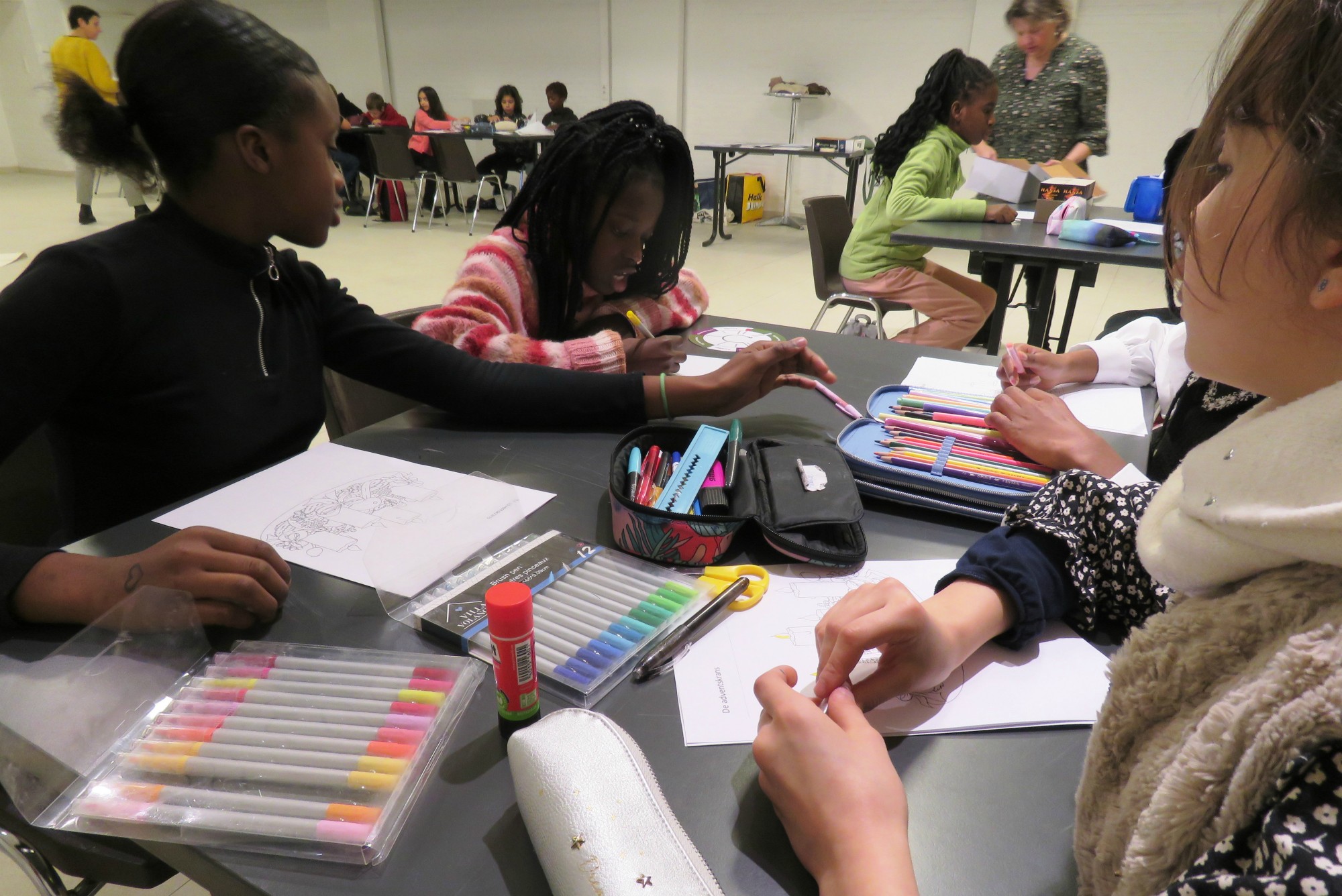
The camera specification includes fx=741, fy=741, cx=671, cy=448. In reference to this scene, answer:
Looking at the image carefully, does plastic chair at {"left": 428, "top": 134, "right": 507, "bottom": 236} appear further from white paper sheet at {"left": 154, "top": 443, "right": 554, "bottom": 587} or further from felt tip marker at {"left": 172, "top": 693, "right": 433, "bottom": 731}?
felt tip marker at {"left": 172, "top": 693, "right": 433, "bottom": 731}

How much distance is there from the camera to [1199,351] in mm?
413

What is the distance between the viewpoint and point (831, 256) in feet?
9.68

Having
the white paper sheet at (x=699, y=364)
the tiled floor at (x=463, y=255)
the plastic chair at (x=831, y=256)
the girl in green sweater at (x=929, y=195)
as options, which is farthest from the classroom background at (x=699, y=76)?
the white paper sheet at (x=699, y=364)

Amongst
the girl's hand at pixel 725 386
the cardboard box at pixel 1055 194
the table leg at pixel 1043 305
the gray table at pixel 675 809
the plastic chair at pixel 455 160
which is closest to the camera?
the gray table at pixel 675 809

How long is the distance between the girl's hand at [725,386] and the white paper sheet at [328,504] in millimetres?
284

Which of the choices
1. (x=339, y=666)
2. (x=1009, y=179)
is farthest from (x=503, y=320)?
(x=1009, y=179)

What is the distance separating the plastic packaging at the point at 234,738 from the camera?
0.44 metres

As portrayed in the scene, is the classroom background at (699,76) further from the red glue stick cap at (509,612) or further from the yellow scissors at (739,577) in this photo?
the red glue stick cap at (509,612)

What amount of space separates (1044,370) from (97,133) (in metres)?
1.36

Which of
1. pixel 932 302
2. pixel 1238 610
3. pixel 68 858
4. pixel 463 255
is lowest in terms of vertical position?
pixel 463 255

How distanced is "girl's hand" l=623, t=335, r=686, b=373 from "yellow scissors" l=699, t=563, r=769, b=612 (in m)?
0.67

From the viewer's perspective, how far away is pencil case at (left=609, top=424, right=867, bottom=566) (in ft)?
2.32

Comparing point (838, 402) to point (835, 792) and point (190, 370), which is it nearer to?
point (835, 792)

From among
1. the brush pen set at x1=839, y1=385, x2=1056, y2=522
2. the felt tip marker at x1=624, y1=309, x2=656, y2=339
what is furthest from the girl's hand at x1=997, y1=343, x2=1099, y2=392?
the felt tip marker at x1=624, y1=309, x2=656, y2=339
